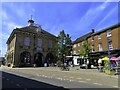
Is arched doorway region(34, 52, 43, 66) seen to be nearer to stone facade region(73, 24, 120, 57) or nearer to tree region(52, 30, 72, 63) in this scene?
tree region(52, 30, 72, 63)

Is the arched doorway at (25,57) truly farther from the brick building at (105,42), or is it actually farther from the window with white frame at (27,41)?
the brick building at (105,42)

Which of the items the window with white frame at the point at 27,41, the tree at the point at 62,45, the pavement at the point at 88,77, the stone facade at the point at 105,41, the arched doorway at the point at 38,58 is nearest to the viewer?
the pavement at the point at 88,77

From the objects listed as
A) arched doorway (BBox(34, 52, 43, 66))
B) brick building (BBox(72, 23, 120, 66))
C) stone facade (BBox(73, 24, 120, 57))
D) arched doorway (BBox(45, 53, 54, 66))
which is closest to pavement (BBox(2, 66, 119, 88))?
brick building (BBox(72, 23, 120, 66))

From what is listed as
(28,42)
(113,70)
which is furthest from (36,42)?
(113,70)

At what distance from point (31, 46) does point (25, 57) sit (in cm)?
401

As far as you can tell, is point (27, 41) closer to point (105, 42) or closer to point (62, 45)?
point (62, 45)

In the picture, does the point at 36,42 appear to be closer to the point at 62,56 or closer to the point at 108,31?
the point at 62,56

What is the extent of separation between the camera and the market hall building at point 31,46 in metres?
51.1

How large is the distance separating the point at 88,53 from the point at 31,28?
2394cm

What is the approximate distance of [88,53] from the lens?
1597 inches

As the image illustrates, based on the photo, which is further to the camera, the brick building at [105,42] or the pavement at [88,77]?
the brick building at [105,42]

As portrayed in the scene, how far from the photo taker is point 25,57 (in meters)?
52.2

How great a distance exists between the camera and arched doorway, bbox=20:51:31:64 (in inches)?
2020

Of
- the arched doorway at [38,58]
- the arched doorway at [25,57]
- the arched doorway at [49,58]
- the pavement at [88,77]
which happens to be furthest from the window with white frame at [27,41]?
the pavement at [88,77]
